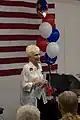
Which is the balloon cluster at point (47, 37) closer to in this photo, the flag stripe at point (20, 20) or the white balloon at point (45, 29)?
the white balloon at point (45, 29)

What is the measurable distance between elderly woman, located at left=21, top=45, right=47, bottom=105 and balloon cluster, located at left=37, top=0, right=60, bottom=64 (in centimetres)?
65

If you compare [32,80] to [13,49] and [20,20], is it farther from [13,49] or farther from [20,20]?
[20,20]

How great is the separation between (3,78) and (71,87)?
1.29m

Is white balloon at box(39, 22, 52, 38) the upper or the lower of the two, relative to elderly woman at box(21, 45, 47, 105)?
upper

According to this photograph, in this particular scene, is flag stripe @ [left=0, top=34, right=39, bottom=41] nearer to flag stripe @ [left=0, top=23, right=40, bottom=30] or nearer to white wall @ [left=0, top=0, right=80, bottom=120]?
flag stripe @ [left=0, top=23, right=40, bottom=30]

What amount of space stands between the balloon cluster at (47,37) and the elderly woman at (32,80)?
0.65 meters

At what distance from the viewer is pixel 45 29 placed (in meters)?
5.50

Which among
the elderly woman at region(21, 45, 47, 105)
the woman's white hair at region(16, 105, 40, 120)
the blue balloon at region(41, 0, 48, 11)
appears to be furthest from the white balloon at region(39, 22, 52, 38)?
the woman's white hair at region(16, 105, 40, 120)

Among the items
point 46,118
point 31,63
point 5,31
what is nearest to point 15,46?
point 5,31

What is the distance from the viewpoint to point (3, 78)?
5.57 meters

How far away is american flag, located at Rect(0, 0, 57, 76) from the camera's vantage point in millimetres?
5512

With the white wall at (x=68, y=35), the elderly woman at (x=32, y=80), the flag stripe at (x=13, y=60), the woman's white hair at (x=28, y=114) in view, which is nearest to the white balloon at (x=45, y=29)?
the flag stripe at (x=13, y=60)

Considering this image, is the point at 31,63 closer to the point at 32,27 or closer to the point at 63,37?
the point at 32,27

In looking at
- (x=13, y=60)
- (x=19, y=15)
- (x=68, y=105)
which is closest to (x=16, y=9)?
(x=19, y=15)
